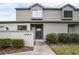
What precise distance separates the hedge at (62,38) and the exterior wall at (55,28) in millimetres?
150

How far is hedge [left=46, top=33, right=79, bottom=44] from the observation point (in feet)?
29.9

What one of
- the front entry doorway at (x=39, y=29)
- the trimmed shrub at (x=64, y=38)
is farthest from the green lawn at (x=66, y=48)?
the front entry doorway at (x=39, y=29)

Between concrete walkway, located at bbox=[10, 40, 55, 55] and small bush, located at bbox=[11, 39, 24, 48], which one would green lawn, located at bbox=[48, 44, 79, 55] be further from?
small bush, located at bbox=[11, 39, 24, 48]

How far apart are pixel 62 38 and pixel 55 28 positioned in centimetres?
59

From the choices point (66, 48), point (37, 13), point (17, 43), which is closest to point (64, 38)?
point (66, 48)

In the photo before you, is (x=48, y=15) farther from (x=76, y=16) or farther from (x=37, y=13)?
(x=76, y=16)

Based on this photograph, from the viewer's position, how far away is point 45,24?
898cm

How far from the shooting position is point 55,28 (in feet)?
29.9

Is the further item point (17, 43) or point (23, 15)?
point (17, 43)

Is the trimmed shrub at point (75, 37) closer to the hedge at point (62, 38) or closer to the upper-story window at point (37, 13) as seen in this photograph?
the hedge at point (62, 38)

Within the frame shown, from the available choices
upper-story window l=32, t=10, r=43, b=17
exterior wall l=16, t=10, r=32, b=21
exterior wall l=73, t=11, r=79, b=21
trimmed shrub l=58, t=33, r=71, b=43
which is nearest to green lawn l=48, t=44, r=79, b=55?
trimmed shrub l=58, t=33, r=71, b=43

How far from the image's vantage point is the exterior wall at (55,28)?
8930 millimetres

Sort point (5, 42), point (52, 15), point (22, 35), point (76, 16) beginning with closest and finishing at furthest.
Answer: point (52, 15)
point (76, 16)
point (5, 42)
point (22, 35)
